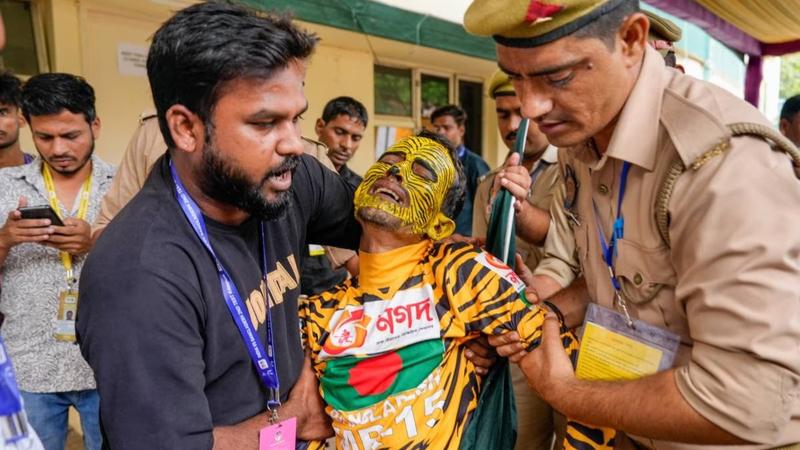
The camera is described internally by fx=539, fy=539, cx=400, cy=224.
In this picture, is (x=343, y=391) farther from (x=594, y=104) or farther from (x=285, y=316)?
(x=594, y=104)

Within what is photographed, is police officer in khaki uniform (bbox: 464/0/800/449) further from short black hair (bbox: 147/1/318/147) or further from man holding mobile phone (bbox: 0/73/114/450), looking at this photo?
man holding mobile phone (bbox: 0/73/114/450)

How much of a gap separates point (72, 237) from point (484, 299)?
186 cm

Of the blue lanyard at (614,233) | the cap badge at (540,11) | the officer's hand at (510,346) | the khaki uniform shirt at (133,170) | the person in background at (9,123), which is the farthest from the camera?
the person in background at (9,123)

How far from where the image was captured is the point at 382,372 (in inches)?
64.7

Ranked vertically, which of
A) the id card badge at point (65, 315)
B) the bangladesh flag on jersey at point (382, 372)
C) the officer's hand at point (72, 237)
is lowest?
the id card badge at point (65, 315)

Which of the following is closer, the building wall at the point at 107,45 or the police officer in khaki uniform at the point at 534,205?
the police officer in khaki uniform at the point at 534,205

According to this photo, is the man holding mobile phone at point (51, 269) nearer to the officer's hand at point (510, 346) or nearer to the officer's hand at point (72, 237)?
the officer's hand at point (72, 237)

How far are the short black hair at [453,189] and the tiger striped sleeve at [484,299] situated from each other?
0.24 metres

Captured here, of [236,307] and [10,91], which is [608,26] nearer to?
[236,307]

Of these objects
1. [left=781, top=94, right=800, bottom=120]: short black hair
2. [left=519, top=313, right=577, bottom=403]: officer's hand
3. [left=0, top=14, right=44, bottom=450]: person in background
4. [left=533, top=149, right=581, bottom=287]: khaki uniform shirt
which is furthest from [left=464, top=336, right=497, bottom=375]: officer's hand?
[left=781, top=94, right=800, bottom=120]: short black hair

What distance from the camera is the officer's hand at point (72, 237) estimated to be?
7.69 ft

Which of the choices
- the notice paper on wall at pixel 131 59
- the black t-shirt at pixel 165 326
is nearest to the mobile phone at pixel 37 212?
the black t-shirt at pixel 165 326

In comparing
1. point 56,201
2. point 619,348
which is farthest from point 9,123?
point 619,348

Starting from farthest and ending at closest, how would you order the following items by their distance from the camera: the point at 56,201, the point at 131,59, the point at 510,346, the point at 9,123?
the point at 131,59 → the point at 9,123 → the point at 56,201 → the point at 510,346
